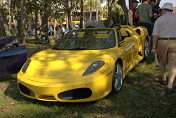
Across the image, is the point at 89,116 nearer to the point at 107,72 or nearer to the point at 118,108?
the point at 118,108

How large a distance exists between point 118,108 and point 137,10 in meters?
5.06

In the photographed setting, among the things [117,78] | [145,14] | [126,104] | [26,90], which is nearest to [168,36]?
[117,78]

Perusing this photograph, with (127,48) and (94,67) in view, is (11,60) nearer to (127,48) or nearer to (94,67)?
(94,67)

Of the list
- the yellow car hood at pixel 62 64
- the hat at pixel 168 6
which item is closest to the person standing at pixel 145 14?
the hat at pixel 168 6

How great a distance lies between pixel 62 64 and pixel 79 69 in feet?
1.24

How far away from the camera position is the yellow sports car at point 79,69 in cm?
322

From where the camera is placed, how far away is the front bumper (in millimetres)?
3162

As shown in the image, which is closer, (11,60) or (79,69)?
(79,69)

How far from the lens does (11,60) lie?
15.5 ft

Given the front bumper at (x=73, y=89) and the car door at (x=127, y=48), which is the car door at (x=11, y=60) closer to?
the front bumper at (x=73, y=89)

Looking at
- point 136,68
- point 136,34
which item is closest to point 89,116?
point 136,68

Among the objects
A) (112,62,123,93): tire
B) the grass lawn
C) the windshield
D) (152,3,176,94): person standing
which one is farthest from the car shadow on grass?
the windshield

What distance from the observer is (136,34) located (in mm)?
5887

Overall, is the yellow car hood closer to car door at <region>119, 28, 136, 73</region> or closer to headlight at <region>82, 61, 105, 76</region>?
headlight at <region>82, 61, 105, 76</region>
